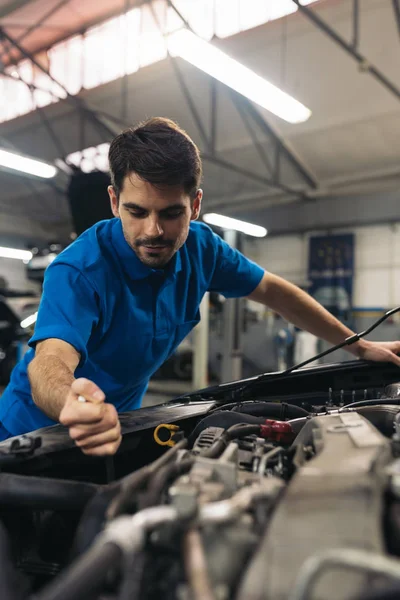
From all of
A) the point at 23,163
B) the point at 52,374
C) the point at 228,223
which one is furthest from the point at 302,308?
the point at 228,223

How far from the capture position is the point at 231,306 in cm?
493

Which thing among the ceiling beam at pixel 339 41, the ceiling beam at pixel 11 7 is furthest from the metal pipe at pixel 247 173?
the ceiling beam at pixel 11 7

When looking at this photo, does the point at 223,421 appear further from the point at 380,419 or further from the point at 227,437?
the point at 380,419

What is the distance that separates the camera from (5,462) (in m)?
0.77

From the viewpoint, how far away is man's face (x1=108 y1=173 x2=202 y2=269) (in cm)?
111

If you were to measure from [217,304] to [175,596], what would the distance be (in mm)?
5770

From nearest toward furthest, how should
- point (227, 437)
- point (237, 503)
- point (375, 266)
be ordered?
point (237, 503)
point (227, 437)
point (375, 266)

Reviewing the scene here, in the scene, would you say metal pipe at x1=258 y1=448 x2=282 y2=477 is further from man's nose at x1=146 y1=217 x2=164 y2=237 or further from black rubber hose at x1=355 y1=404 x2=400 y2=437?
man's nose at x1=146 y1=217 x2=164 y2=237

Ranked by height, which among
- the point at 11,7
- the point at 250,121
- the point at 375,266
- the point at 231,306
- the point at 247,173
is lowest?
the point at 231,306

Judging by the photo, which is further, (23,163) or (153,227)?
(23,163)

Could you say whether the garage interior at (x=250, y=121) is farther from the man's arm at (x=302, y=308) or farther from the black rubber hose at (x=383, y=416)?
the black rubber hose at (x=383, y=416)

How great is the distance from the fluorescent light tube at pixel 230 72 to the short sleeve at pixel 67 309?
2.96m

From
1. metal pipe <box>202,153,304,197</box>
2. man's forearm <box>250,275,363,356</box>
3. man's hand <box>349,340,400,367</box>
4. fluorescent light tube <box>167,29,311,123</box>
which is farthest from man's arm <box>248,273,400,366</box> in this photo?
metal pipe <box>202,153,304,197</box>

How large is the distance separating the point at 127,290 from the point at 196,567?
839 mm
